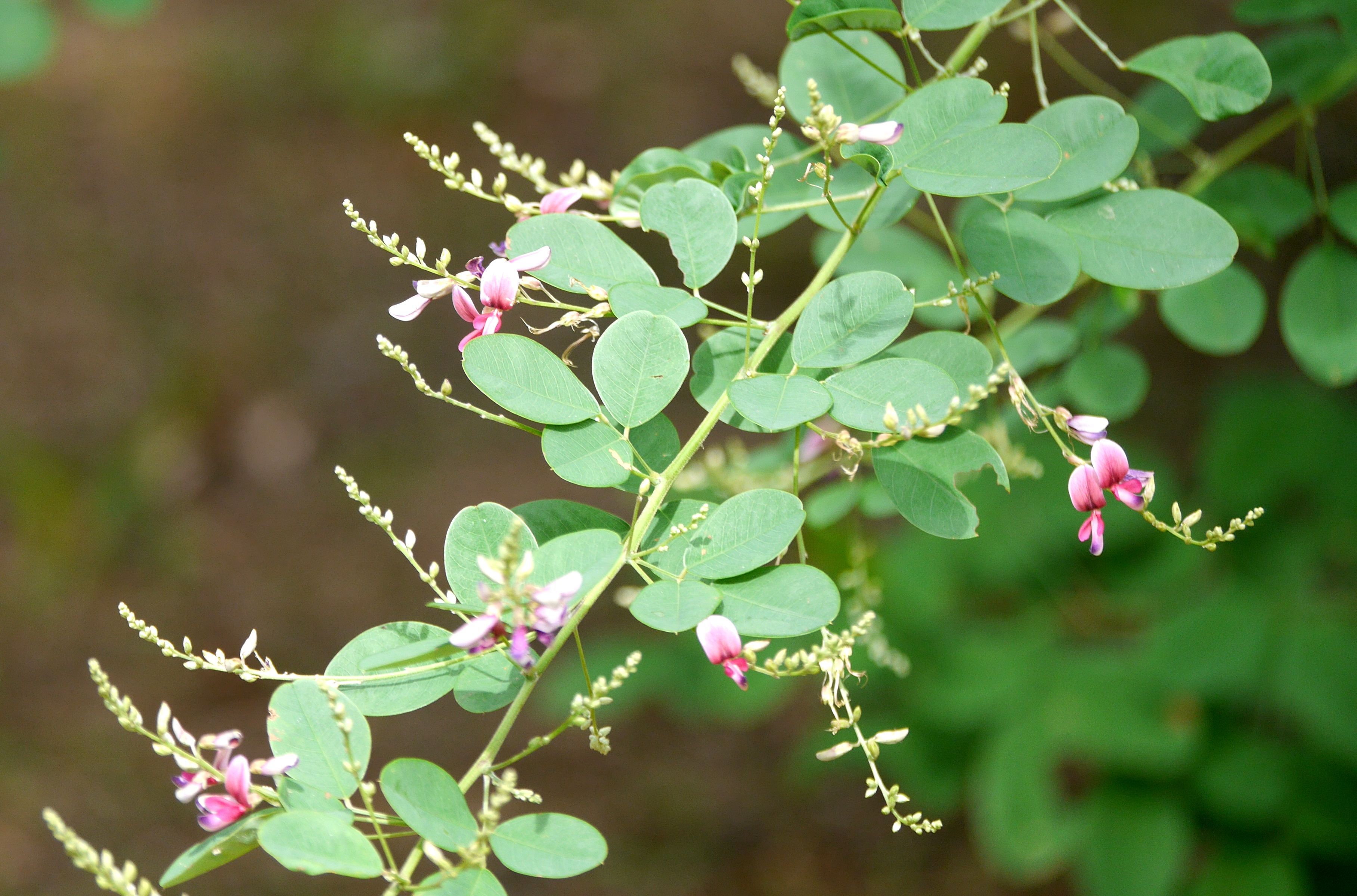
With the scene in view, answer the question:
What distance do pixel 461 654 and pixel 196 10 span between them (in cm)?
437

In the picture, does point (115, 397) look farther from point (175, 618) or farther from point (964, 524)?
point (964, 524)

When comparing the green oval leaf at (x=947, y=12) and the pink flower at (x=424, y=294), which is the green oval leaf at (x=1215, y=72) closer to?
the green oval leaf at (x=947, y=12)

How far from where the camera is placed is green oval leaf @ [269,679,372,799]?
2.21 feet

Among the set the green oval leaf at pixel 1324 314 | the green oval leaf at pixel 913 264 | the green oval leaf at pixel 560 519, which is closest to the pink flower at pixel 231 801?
the green oval leaf at pixel 560 519

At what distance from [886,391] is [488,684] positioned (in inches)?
14.2

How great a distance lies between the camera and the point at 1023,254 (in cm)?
79

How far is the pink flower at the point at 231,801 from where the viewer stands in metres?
0.62

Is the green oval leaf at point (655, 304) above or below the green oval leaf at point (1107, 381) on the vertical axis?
above

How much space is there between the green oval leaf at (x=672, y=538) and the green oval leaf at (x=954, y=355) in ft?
0.65

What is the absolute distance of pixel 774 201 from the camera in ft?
3.13

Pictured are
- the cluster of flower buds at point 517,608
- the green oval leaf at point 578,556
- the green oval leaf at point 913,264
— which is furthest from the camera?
the green oval leaf at point 913,264

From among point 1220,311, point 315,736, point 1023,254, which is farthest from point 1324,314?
point 315,736

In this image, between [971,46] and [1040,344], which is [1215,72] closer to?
[971,46]

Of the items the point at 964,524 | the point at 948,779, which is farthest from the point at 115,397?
the point at 964,524
